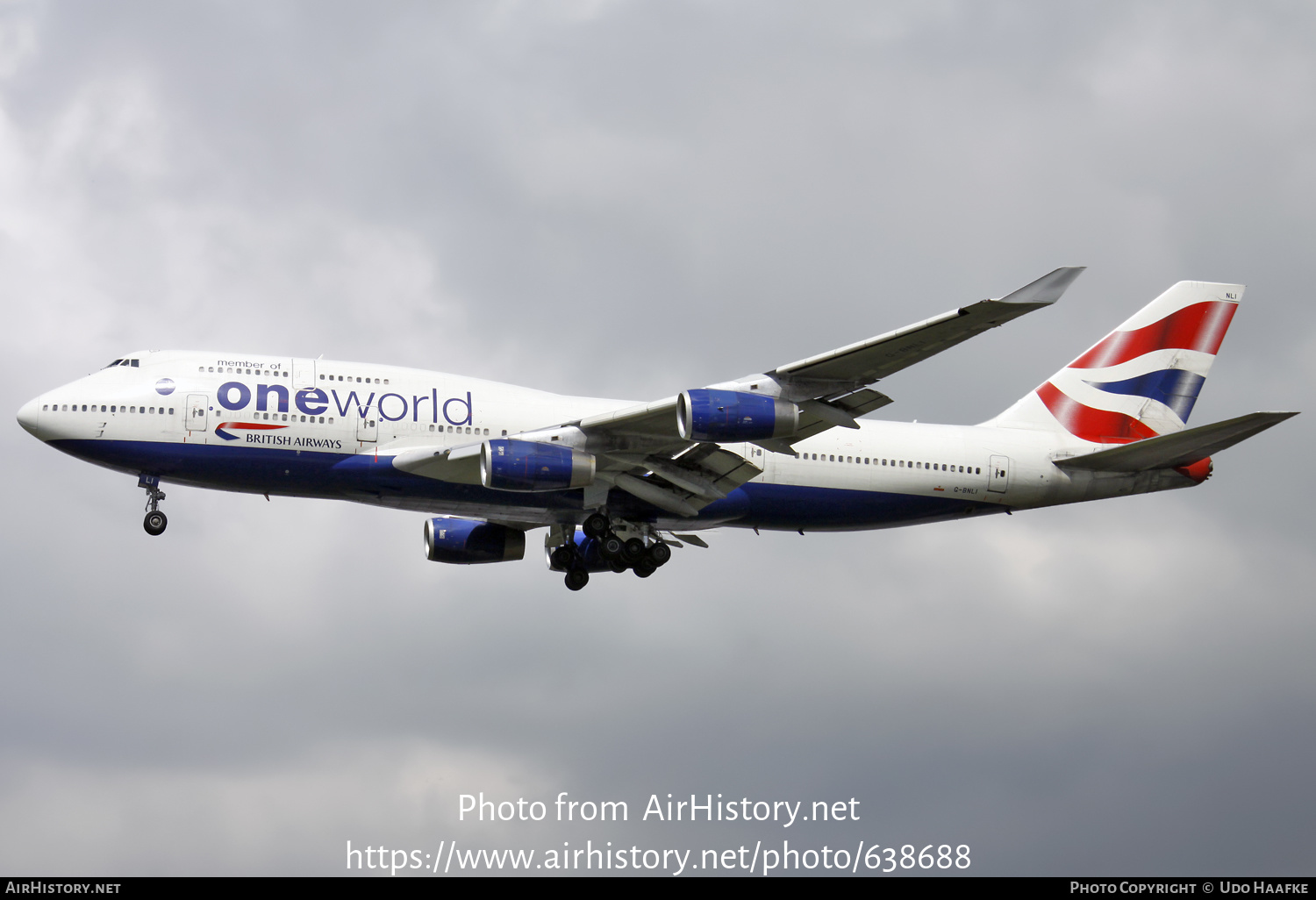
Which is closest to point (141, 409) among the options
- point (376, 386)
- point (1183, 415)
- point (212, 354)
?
point (212, 354)

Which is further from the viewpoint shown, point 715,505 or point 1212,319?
point 1212,319

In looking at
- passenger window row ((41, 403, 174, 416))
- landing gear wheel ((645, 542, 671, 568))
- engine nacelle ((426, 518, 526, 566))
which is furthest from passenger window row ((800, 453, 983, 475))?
passenger window row ((41, 403, 174, 416))

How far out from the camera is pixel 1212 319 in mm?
47031

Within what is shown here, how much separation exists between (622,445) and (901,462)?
9159 millimetres

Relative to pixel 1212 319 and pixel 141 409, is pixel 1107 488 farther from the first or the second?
pixel 141 409

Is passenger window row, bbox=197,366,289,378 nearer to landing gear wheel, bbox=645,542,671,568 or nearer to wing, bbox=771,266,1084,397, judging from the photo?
landing gear wheel, bbox=645,542,671,568

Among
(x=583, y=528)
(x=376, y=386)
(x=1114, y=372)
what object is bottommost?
Answer: (x=583, y=528)

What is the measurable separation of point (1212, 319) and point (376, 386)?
2697cm

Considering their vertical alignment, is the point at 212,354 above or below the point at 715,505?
above

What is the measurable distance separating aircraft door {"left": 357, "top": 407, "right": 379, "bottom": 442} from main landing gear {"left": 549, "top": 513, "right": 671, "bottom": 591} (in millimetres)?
6527

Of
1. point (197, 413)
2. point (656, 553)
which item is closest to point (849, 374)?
point (656, 553)

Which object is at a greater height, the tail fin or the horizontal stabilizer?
the tail fin

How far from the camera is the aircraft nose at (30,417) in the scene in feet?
122

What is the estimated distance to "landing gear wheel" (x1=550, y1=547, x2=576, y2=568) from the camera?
42938 mm
